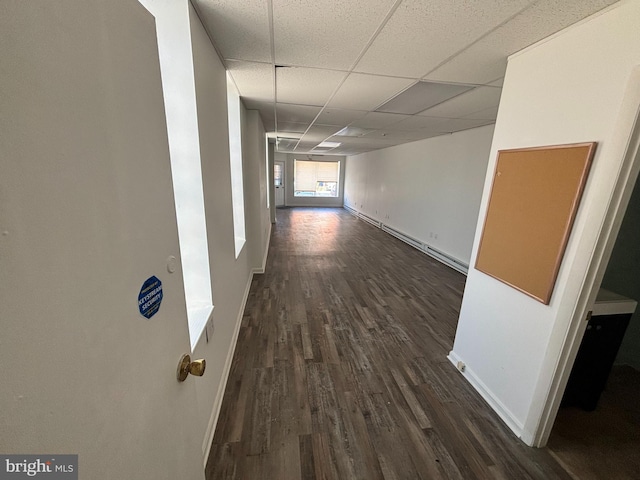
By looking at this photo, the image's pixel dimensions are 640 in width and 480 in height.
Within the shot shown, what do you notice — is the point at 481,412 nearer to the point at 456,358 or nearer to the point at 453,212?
the point at 456,358

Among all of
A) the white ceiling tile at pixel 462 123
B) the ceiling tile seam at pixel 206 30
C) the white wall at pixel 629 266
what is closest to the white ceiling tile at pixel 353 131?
the white ceiling tile at pixel 462 123

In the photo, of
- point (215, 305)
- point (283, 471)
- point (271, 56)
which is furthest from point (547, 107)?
point (283, 471)

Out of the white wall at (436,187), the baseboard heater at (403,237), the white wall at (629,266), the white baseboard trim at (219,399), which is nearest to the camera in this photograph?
the white baseboard trim at (219,399)

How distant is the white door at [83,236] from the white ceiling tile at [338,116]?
2.83m

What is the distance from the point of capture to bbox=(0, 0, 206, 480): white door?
0.36 meters

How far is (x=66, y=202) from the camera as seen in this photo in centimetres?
44

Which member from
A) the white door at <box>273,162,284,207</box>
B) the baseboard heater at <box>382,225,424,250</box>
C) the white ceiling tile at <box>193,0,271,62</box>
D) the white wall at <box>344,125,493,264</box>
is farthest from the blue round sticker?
the white door at <box>273,162,284,207</box>

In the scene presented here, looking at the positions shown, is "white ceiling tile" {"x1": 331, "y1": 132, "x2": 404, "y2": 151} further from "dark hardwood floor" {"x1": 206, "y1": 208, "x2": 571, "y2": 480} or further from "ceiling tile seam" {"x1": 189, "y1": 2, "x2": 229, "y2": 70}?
"ceiling tile seam" {"x1": 189, "y1": 2, "x2": 229, "y2": 70}

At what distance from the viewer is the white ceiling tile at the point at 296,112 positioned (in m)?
3.15

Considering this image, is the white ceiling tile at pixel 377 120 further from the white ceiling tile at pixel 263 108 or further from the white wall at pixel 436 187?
the white wall at pixel 436 187

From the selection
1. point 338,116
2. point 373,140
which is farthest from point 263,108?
point 373,140

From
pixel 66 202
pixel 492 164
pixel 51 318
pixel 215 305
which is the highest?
pixel 492 164

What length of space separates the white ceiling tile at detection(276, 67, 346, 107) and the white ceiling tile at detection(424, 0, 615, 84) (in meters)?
0.81

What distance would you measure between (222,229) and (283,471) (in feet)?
5.13
